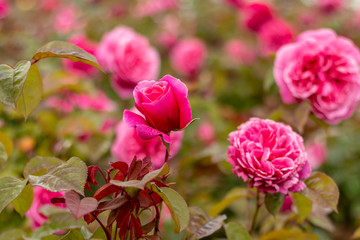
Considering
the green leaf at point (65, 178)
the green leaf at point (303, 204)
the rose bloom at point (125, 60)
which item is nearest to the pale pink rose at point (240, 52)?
the rose bloom at point (125, 60)

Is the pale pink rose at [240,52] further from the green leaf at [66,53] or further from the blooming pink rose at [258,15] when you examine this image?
the green leaf at [66,53]

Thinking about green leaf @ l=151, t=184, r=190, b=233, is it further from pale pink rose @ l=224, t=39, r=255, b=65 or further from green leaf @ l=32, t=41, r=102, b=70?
pale pink rose @ l=224, t=39, r=255, b=65

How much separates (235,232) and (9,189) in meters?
0.37

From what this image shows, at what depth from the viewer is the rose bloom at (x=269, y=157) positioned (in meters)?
0.65

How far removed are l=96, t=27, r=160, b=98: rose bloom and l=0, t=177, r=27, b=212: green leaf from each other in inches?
26.4

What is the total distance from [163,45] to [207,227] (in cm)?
Answer: 184

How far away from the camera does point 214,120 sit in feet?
5.32

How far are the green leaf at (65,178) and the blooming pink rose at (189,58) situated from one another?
1626 millimetres

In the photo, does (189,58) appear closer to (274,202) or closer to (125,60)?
(125,60)

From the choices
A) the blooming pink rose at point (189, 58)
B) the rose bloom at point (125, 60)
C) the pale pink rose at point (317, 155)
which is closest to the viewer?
the rose bloom at point (125, 60)

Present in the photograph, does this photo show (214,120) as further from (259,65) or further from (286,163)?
(286,163)

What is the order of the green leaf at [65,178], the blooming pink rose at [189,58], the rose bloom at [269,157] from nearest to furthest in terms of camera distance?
the green leaf at [65,178]
the rose bloom at [269,157]
the blooming pink rose at [189,58]

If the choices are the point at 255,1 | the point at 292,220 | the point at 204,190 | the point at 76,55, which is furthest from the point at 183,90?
the point at 255,1

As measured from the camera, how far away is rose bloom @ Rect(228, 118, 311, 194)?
647 mm
